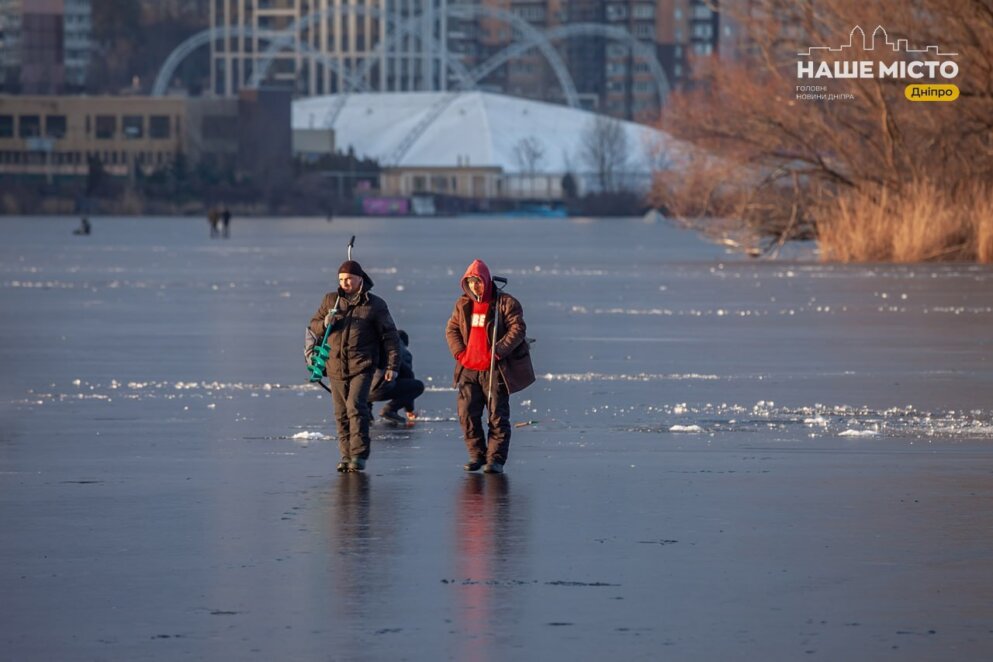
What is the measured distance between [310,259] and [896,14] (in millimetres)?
16066

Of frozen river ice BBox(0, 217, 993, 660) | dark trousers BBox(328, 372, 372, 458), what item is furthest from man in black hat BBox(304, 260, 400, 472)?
frozen river ice BBox(0, 217, 993, 660)

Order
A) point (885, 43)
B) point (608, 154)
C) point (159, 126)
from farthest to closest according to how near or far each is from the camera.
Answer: point (608, 154) < point (159, 126) < point (885, 43)

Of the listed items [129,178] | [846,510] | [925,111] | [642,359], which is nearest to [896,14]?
[925,111]

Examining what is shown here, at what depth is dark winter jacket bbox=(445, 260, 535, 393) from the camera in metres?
12.5

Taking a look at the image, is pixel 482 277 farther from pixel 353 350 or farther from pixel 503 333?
pixel 353 350

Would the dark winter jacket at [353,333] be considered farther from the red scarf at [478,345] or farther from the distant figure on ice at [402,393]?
the distant figure on ice at [402,393]

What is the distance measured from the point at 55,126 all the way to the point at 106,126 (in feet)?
15.4

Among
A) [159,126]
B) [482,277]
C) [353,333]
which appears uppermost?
[159,126]

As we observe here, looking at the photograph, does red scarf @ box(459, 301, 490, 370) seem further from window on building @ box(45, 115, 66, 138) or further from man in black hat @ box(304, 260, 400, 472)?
window on building @ box(45, 115, 66, 138)

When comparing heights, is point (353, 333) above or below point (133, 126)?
below

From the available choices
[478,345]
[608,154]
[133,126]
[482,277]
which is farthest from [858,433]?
[608,154]

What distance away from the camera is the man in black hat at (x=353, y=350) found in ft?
41.5

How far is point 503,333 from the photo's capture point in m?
12.6

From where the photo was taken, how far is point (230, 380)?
19.1 metres
